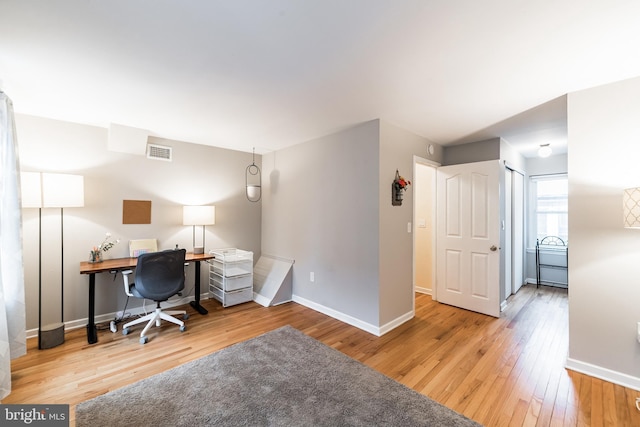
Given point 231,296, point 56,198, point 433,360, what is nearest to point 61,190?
point 56,198

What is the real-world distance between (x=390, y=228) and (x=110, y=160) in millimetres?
3560

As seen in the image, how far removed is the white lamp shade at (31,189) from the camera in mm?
2492

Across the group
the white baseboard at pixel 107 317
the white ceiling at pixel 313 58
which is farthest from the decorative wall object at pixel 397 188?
the white baseboard at pixel 107 317

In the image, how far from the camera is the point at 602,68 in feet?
6.11

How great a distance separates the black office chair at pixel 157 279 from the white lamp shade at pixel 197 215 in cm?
76

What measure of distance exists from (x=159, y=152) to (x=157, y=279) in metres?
1.81

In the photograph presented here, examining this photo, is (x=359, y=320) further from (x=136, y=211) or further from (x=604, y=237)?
(x=136, y=211)

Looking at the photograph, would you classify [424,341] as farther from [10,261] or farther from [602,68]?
[10,261]

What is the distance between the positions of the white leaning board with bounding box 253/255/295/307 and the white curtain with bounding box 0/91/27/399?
2.38 meters

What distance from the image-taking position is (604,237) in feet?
6.86

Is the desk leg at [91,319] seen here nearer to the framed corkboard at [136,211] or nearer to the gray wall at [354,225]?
the framed corkboard at [136,211]

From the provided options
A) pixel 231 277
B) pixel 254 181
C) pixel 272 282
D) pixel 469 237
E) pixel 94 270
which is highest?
pixel 254 181

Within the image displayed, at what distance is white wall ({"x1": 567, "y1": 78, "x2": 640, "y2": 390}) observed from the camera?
199cm

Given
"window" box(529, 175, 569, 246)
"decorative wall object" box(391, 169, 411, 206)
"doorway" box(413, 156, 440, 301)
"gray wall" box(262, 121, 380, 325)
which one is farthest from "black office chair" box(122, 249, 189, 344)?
"window" box(529, 175, 569, 246)
